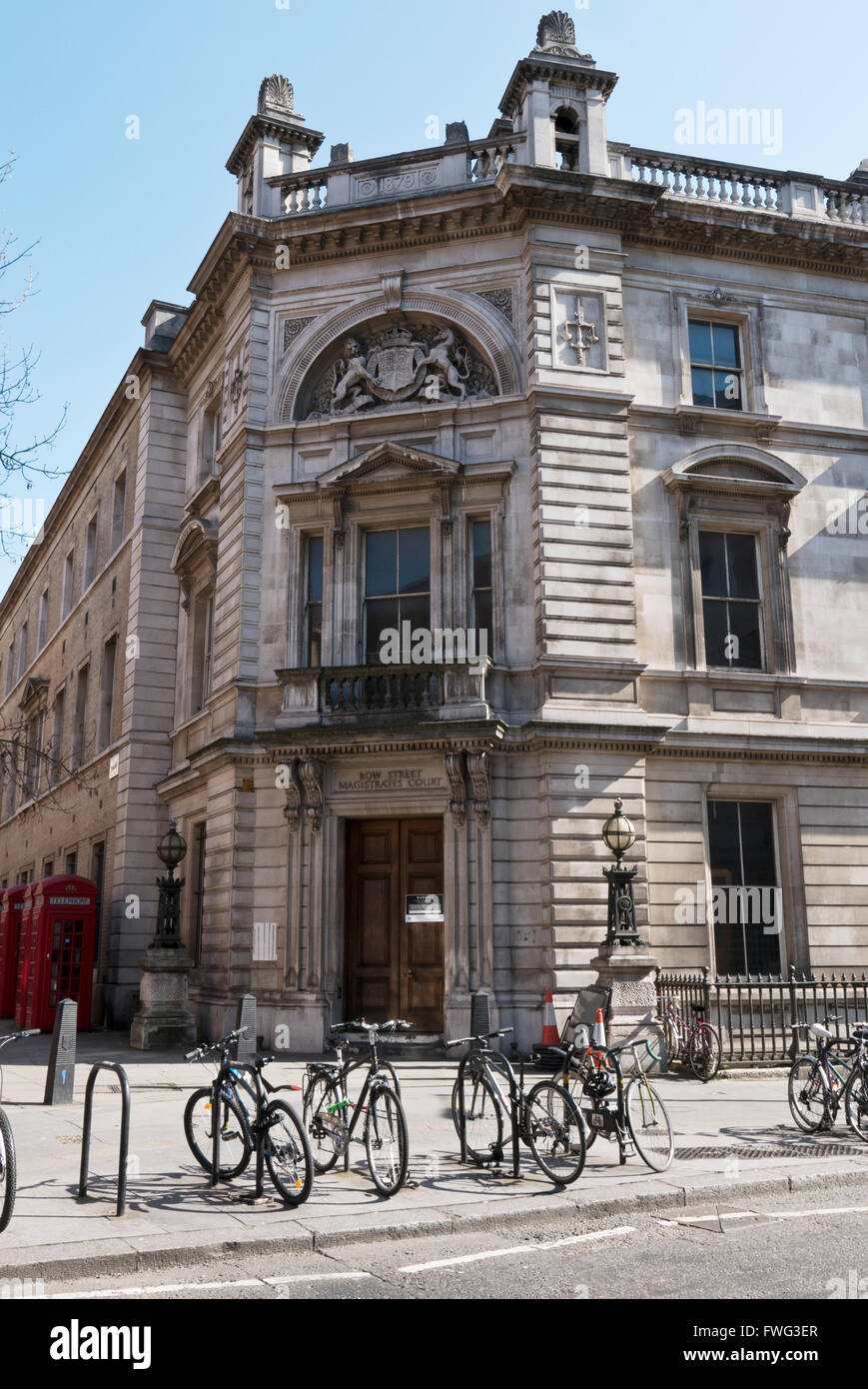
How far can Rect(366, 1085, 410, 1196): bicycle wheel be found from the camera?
859 cm

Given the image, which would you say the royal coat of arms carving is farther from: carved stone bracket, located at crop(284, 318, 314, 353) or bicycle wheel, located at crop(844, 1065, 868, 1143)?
bicycle wheel, located at crop(844, 1065, 868, 1143)

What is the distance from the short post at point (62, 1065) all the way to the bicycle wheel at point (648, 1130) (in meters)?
7.00

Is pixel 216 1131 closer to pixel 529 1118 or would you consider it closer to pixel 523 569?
pixel 529 1118

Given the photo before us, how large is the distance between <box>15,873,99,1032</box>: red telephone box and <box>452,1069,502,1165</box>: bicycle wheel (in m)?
14.7

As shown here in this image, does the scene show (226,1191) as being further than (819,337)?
No

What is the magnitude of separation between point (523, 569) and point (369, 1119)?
11.4 metres

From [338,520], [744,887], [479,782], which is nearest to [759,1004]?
[744,887]

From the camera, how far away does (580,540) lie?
1864 cm

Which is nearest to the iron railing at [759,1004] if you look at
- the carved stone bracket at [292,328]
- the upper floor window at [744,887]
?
the upper floor window at [744,887]

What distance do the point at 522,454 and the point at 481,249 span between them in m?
3.94

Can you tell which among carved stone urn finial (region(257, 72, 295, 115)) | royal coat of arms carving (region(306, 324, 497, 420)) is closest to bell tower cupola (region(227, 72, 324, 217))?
carved stone urn finial (region(257, 72, 295, 115))
